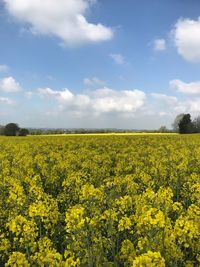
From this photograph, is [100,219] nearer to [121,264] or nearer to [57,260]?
[121,264]

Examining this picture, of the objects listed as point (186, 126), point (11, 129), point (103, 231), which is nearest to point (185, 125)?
point (186, 126)

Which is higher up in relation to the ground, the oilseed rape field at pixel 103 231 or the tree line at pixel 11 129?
the tree line at pixel 11 129

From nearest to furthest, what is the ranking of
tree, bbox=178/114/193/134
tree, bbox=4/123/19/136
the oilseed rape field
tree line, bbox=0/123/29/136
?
the oilseed rape field
tree line, bbox=0/123/29/136
tree, bbox=178/114/193/134
tree, bbox=4/123/19/136

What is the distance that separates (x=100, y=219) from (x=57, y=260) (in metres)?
1.52

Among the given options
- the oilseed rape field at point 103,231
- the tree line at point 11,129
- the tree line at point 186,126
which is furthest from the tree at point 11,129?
the oilseed rape field at point 103,231

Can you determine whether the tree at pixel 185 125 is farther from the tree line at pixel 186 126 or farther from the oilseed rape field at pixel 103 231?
the oilseed rape field at pixel 103 231

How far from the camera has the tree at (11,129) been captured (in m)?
77.6

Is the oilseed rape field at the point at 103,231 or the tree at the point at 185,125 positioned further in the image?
the tree at the point at 185,125

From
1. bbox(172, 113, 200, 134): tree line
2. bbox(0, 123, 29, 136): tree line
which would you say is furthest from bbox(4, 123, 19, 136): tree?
bbox(172, 113, 200, 134): tree line

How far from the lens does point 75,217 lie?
5.46m

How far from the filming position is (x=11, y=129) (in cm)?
7794

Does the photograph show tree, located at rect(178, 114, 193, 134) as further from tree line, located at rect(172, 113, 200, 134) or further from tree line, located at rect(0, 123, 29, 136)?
tree line, located at rect(0, 123, 29, 136)

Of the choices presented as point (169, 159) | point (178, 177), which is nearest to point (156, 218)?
point (178, 177)

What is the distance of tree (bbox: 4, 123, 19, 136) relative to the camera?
3054 inches
